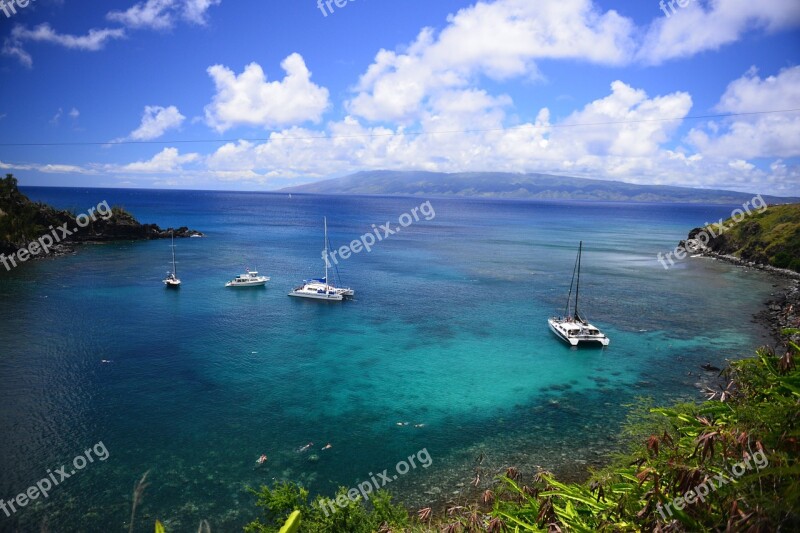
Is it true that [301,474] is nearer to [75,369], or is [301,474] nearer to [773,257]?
[75,369]

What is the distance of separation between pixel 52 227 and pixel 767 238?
499ft

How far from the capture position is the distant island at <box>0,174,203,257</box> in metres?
83.2

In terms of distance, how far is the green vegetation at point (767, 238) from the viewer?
83.4m

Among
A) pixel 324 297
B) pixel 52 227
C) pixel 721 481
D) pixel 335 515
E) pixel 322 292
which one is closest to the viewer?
pixel 721 481

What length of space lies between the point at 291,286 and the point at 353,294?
11753mm

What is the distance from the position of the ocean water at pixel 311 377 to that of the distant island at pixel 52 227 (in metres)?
12.5

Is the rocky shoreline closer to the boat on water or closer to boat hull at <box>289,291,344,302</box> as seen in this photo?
boat hull at <box>289,291,344,302</box>

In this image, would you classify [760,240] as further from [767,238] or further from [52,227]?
[52,227]

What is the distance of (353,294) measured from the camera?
6366 centimetres

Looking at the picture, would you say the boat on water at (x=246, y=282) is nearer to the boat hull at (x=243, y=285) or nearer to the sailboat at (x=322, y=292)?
the boat hull at (x=243, y=285)

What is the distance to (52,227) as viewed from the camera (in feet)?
318

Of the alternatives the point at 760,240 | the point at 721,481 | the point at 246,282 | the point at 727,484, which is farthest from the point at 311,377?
the point at 760,240

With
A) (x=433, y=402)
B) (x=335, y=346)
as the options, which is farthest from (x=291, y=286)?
(x=433, y=402)

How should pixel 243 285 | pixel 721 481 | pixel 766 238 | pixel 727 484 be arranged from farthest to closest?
pixel 766 238 < pixel 243 285 < pixel 721 481 < pixel 727 484
